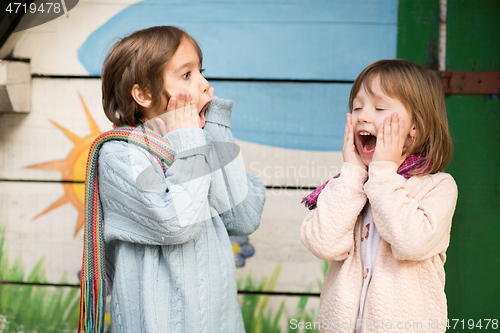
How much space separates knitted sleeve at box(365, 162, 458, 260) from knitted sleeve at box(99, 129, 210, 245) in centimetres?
45

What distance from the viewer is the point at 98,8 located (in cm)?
174

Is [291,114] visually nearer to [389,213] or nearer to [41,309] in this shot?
[389,213]

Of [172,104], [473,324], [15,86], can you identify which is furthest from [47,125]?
[473,324]

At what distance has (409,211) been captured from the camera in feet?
3.19

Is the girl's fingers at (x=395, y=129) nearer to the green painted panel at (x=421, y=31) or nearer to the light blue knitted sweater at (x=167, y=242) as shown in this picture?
the light blue knitted sweater at (x=167, y=242)

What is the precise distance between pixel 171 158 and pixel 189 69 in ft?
0.91

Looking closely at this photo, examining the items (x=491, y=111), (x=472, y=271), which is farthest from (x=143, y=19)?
(x=472, y=271)

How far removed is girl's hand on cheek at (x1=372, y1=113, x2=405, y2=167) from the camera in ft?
3.43

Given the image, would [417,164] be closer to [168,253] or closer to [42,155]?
[168,253]

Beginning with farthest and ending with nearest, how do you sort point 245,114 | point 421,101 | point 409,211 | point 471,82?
point 245,114 < point 471,82 < point 421,101 < point 409,211

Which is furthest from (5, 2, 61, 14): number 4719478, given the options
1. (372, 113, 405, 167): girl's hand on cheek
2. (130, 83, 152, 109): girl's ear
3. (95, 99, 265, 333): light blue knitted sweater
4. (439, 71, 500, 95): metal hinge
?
(439, 71, 500, 95): metal hinge

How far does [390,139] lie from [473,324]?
42.9 inches

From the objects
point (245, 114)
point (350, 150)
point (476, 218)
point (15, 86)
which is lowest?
point (476, 218)

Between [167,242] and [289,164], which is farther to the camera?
[289,164]
